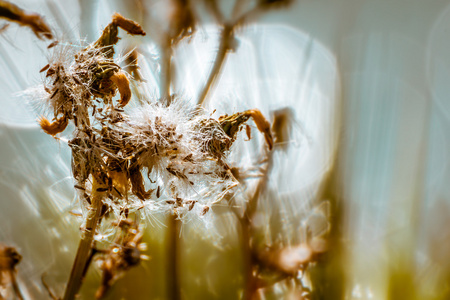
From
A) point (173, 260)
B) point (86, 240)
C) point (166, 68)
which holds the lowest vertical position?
point (173, 260)

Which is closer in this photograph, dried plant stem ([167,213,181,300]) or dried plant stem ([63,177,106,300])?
dried plant stem ([63,177,106,300])

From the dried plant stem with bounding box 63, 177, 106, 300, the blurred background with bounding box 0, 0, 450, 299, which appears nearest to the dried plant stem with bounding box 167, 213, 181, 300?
the blurred background with bounding box 0, 0, 450, 299

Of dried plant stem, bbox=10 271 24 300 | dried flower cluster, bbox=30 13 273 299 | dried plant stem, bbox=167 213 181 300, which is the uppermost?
dried flower cluster, bbox=30 13 273 299

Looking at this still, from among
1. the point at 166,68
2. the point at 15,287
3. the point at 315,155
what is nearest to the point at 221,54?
the point at 166,68

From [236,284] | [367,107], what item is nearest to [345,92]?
[367,107]

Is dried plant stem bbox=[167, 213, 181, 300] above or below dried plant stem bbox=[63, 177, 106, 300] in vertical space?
below

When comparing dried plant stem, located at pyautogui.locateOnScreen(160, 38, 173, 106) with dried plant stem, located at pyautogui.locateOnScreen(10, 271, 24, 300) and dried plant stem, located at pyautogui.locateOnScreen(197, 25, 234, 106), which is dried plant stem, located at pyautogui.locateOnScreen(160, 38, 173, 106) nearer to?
dried plant stem, located at pyautogui.locateOnScreen(197, 25, 234, 106)

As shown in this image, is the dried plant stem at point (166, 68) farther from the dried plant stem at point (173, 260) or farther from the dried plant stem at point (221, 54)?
the dried plant stem at point (173, 260)

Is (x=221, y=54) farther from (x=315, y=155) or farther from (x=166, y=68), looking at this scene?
(x=315, y=155)
